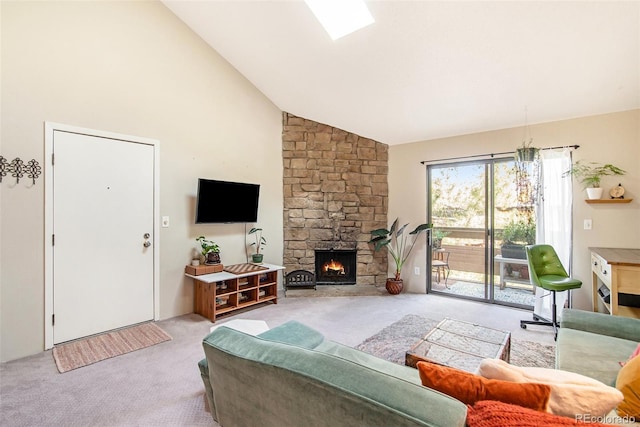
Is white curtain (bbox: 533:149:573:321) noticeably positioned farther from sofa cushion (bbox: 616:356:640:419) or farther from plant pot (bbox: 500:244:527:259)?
sofa cushion (bbox: 616:356:640:419)

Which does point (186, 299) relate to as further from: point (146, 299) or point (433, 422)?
point (433, 422)

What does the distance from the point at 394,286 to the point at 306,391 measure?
12.6 feet

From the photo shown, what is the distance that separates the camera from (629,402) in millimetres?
1068

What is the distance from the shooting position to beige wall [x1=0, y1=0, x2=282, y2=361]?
2.43 meters

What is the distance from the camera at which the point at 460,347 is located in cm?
196

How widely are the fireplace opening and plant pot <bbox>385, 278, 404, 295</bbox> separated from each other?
0.59 meters

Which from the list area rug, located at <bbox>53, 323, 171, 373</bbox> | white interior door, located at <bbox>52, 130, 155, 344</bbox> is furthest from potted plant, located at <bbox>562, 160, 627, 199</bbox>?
white interior door, located at <bbox>52, 130, 155, 344</bbox>

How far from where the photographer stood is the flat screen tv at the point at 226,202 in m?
3.57

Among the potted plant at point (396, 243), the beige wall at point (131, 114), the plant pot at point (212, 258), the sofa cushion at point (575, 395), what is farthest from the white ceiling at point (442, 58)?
the sofa cushion at point (575, 395)

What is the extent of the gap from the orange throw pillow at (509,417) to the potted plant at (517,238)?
370cm

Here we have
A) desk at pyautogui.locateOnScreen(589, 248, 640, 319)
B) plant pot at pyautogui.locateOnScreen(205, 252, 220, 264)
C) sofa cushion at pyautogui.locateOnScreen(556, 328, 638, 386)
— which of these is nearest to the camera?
sofa cushion at pyautogui.locateOnScreen(556, 328, 638, 386)

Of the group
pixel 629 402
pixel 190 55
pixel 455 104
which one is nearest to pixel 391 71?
pixel 455 104

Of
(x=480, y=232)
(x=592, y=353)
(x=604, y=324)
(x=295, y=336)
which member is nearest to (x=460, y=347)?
(x=592, y=353)

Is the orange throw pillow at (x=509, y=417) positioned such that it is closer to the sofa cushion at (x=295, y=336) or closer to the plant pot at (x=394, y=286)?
the sofa cushion at (x=295, y=336)
